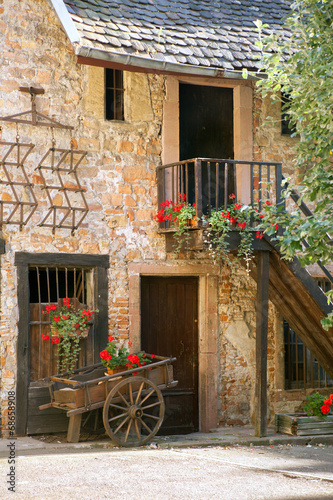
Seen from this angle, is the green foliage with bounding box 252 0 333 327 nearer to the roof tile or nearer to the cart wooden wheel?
the roof tile

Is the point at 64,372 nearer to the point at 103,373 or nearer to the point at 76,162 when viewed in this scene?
the point at 103,373

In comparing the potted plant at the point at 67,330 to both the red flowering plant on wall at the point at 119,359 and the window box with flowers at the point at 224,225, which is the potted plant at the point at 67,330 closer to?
the red flowering plant on wall at the point at 119,359

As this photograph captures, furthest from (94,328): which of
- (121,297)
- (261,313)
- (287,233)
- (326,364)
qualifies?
(287,233)

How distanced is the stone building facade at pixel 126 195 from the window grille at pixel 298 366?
18 centimetres

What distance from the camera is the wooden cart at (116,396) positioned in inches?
317

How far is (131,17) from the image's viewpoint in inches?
373

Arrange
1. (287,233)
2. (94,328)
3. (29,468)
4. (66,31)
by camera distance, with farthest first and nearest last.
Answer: (94,328), (66,31), (29,468), (287,233)

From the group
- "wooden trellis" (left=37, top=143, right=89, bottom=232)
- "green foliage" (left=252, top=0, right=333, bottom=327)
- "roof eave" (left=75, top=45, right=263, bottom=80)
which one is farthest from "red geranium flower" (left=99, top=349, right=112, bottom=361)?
"roof eave" (left=75, top=45, right=263, bottom=80)

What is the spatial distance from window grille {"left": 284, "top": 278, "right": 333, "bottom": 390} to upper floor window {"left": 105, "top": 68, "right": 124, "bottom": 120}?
12.9 feet

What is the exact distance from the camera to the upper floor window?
9.83 meters

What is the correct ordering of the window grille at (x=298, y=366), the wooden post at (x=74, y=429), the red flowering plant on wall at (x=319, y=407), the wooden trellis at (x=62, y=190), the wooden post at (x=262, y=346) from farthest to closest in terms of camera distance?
1. the window grille at (x=298, y=366)
2. the red flowering plant on wall at (x=319, y=407)
3. the wooden trellis at (x=62, y=190)
4. the wooden post at (x=262, y=346)
5. the wooden post at (x=74, y=429)

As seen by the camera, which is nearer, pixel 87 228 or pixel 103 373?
pixel 103 373

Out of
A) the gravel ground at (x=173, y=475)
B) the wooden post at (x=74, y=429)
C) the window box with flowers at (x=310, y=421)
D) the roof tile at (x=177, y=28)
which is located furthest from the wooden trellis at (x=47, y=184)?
the window box with flowers at (x=310, y=421)

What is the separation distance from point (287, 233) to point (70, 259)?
388 cm
